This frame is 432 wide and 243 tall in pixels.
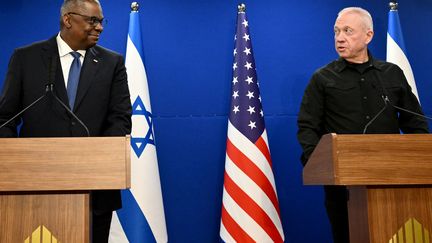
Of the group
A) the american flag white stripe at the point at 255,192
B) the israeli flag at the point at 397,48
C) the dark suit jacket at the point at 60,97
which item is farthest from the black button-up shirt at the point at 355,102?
the dark suit jacket at the point at 60,97

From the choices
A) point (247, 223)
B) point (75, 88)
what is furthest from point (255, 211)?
point (75, 88)

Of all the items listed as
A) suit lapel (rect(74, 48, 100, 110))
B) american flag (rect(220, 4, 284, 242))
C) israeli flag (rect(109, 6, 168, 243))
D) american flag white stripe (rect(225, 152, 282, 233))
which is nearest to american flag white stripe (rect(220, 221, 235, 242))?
american flag (rect(220, 4, 284, 242))

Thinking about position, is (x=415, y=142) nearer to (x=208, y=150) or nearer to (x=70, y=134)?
(x=70, y=134)

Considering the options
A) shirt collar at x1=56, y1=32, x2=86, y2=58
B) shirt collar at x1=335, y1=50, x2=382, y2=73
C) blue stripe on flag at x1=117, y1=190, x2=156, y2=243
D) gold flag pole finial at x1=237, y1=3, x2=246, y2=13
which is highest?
gold flag pole finial at x1=237, y1=3, x2=246, y2=13

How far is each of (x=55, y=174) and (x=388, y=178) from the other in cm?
124

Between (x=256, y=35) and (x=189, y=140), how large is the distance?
94 centimetres

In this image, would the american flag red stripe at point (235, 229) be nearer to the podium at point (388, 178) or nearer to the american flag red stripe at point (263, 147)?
the american flag red stripe at point (263, 147)

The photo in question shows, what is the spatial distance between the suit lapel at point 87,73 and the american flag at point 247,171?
1.32m

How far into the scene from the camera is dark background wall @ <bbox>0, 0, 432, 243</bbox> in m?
4.18

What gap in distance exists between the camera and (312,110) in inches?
126

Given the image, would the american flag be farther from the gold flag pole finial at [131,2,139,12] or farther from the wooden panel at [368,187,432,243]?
the wooden panel at [368,187,432,243]

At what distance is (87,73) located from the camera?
9.14 ft

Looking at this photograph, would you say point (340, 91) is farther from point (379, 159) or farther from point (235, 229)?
point (235, 229)

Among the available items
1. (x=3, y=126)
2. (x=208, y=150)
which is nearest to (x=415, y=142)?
(x=3, y=126)
